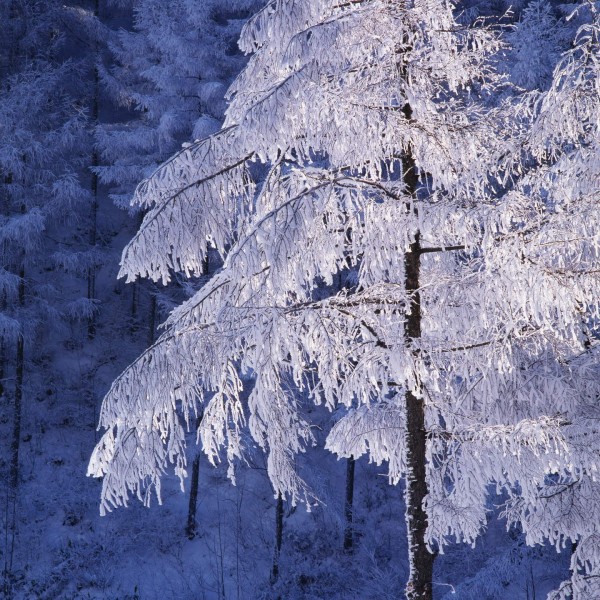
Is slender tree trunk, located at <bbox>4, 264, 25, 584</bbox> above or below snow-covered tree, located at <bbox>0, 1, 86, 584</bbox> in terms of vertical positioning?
below

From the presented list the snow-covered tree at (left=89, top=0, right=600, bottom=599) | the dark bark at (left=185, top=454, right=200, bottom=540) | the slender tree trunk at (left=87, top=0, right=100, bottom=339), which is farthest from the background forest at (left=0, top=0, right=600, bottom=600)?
the snow-covered tree at (left=89, top=0, right=600, bottom=599)

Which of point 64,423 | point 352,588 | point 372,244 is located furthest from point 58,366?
point 372,244

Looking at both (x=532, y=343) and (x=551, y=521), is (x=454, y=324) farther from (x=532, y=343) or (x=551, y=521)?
(x=551, y=521)

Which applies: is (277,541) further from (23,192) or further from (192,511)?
(23,192)

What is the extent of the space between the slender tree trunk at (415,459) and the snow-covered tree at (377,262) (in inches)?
0.7

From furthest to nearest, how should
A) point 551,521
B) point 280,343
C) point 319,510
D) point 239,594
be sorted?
point 319,510, point 239,594, point 551,521, point 280,343

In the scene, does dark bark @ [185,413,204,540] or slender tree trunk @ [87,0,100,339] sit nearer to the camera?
dark bark @ [185,413,204,540]

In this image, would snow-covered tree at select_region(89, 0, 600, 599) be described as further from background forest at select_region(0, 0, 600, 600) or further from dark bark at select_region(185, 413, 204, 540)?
dark bark at select_region(185, 413, 204, 540)

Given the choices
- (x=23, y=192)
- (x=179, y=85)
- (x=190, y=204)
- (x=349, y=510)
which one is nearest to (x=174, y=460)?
(x=349, y=510)

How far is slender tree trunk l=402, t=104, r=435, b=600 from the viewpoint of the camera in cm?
503

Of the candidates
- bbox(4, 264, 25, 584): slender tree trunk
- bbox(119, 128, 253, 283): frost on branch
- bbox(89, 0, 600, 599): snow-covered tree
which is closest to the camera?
bbox(89, 0, 600, 599): snow-covered tree

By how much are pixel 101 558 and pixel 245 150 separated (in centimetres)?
1223

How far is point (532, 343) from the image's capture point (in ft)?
17.9

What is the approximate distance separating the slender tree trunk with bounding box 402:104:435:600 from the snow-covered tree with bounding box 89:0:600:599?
0.06 ft
